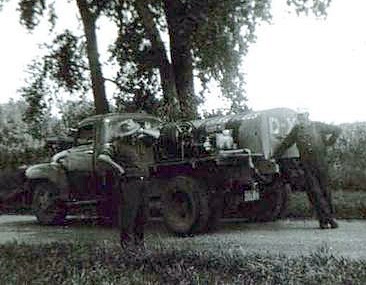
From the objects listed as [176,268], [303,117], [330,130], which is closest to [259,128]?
[303,117]

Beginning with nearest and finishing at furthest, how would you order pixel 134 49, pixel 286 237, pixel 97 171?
1. pixel 286 237
2. pixel 97 171
3. pixel 134 49

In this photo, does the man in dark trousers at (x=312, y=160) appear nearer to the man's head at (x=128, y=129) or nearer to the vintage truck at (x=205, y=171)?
the vintage truck at (x=205, y=171)

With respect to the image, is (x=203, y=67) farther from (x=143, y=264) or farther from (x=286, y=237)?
(x=143, y=264)

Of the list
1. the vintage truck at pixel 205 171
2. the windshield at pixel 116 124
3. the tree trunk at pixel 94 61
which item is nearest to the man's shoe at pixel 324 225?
the vintage truck at pixel 205 171

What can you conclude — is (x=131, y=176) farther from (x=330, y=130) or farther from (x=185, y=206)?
(x=330, y=130)

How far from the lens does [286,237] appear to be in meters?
Answer: 9.82

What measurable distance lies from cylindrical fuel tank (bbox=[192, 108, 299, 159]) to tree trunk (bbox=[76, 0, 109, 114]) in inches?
303

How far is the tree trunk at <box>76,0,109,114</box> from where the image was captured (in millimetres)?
18844

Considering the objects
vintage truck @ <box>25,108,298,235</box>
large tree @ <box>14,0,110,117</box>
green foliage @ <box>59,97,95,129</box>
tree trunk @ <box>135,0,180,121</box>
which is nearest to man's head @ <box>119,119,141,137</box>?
vintage truck @ <box>25,108,298,235</box>

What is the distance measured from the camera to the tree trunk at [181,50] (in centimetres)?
1850

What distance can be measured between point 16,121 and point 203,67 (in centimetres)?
1010

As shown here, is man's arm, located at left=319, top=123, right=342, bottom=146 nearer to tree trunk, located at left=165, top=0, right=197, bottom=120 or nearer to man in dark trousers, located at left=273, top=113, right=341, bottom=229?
man in dark trousers, located at left=273, top=113, right=341, bottom=229

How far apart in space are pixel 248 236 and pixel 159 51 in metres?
9.89

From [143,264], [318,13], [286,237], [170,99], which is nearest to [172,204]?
[286,237]
